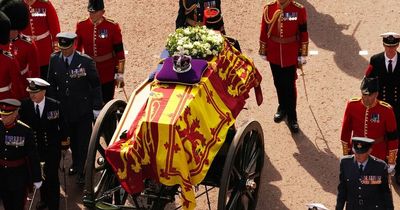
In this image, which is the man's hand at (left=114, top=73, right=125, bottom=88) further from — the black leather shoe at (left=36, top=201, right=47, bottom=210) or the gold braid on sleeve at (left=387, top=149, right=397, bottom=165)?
the gold braid on sleeve at (left=387, top=149, right=397, bottom=165)

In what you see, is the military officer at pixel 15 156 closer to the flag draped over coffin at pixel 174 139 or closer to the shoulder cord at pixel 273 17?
the flag draped over coffin at pixel 174 139

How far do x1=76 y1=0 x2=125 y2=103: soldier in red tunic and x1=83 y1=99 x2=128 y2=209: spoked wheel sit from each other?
1.71 m

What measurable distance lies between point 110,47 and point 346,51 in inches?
145

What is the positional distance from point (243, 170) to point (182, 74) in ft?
3.70

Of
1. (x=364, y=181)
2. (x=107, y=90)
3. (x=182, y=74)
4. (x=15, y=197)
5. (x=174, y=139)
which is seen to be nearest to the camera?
Result: (x=174, y=139)

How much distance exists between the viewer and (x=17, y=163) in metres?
8.88

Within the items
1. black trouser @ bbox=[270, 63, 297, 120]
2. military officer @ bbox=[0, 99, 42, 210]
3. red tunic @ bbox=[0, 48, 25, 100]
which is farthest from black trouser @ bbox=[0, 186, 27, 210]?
black trouser @ bbox=[270, 63, 297, 120]

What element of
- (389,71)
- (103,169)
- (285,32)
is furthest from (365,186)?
(285,32)

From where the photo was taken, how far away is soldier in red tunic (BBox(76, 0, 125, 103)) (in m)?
10.8

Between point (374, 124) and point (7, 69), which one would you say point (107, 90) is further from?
point (374, 124)

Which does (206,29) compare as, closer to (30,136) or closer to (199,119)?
(199,119)

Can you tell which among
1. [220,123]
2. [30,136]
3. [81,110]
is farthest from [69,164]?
[220,123]

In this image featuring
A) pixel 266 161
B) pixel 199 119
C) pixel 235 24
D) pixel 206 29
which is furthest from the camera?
pixel 235 24

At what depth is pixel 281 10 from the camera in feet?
35.9
